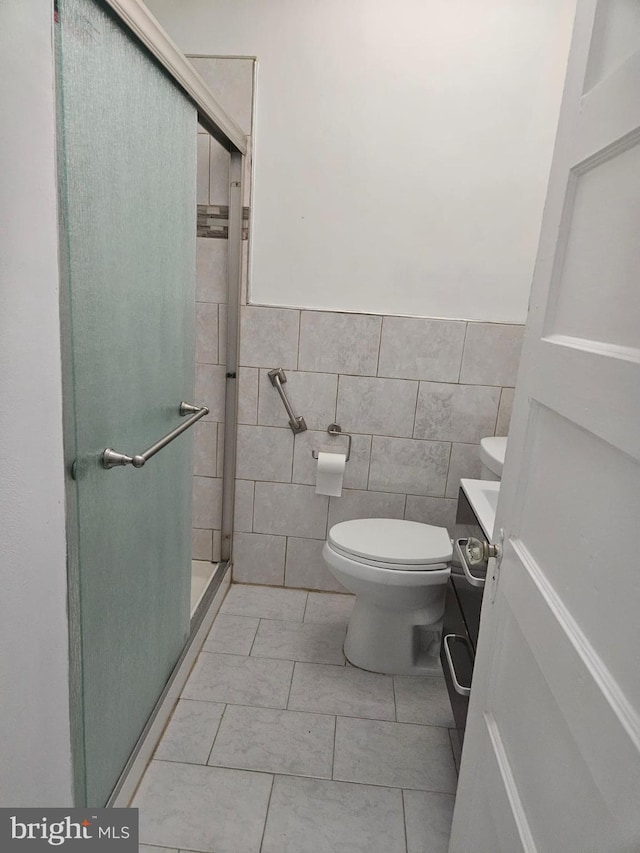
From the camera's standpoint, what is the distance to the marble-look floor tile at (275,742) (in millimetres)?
1588

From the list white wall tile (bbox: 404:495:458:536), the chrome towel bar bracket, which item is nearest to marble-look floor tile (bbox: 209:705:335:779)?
white wall tile (bbox: 404:495:458:536)

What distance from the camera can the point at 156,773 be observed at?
1.53 meters

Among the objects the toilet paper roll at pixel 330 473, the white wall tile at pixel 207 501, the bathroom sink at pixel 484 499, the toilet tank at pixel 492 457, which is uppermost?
the toilet tank at pixel 492 457

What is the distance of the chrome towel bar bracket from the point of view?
2.29m

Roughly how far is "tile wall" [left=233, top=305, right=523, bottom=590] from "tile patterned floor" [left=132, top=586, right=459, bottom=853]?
0.50 m

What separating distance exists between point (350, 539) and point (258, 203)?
129 cm

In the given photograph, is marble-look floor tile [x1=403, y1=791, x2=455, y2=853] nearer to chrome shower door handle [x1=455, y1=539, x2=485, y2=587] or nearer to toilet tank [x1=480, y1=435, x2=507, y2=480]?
chrome shower door handle [x1=455, y1=539, x2=485, y2=587]

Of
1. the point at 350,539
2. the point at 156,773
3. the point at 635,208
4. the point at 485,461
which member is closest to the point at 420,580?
the point at 350,539

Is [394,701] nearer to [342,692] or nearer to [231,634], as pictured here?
[342,692]

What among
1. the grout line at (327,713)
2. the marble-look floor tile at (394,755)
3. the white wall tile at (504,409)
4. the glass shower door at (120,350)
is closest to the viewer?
the glass shower door at (120,350)

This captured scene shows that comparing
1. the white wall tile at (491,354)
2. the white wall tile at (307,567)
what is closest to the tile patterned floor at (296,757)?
the white wall tile at (307,567)

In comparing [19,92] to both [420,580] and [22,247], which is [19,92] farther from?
[420,580]

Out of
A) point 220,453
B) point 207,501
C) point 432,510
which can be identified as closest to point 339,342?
point 220,453

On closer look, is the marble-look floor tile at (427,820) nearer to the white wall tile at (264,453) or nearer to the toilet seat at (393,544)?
the toilet seat at (393,544)
